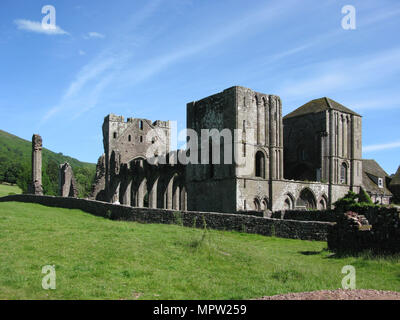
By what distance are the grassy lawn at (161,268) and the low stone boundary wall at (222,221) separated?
2.46 m

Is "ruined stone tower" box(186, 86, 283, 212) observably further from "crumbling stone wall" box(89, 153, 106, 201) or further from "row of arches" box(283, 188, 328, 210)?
"crumbling stone wall" box(89, 153, 106, 201)

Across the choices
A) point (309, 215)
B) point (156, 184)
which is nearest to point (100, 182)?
point (156, 184)

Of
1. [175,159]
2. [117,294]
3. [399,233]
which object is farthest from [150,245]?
[175,159]

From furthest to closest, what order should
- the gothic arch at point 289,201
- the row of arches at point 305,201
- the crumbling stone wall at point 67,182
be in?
1. the crumbling stone wall at point 67,182
2. the row of arches at point 305,201
3. the gothic arch at point 289,201

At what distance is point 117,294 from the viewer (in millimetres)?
8453

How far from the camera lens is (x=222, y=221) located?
69.5 ft

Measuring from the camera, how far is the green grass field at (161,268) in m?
8.81

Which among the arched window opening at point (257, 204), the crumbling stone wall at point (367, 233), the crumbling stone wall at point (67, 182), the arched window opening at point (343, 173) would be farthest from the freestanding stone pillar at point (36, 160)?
the crumbling stone wall at point (367, 233)

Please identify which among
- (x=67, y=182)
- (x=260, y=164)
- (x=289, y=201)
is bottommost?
(x=289, y=201)

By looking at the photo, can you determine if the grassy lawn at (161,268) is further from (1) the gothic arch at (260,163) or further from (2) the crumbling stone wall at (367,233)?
(1) the gothic arch at (260,163)

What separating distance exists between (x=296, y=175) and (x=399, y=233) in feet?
105

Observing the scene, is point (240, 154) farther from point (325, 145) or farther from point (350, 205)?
point (350, 205)

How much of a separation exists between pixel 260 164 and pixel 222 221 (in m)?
16.6

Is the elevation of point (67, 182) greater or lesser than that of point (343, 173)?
lesser
